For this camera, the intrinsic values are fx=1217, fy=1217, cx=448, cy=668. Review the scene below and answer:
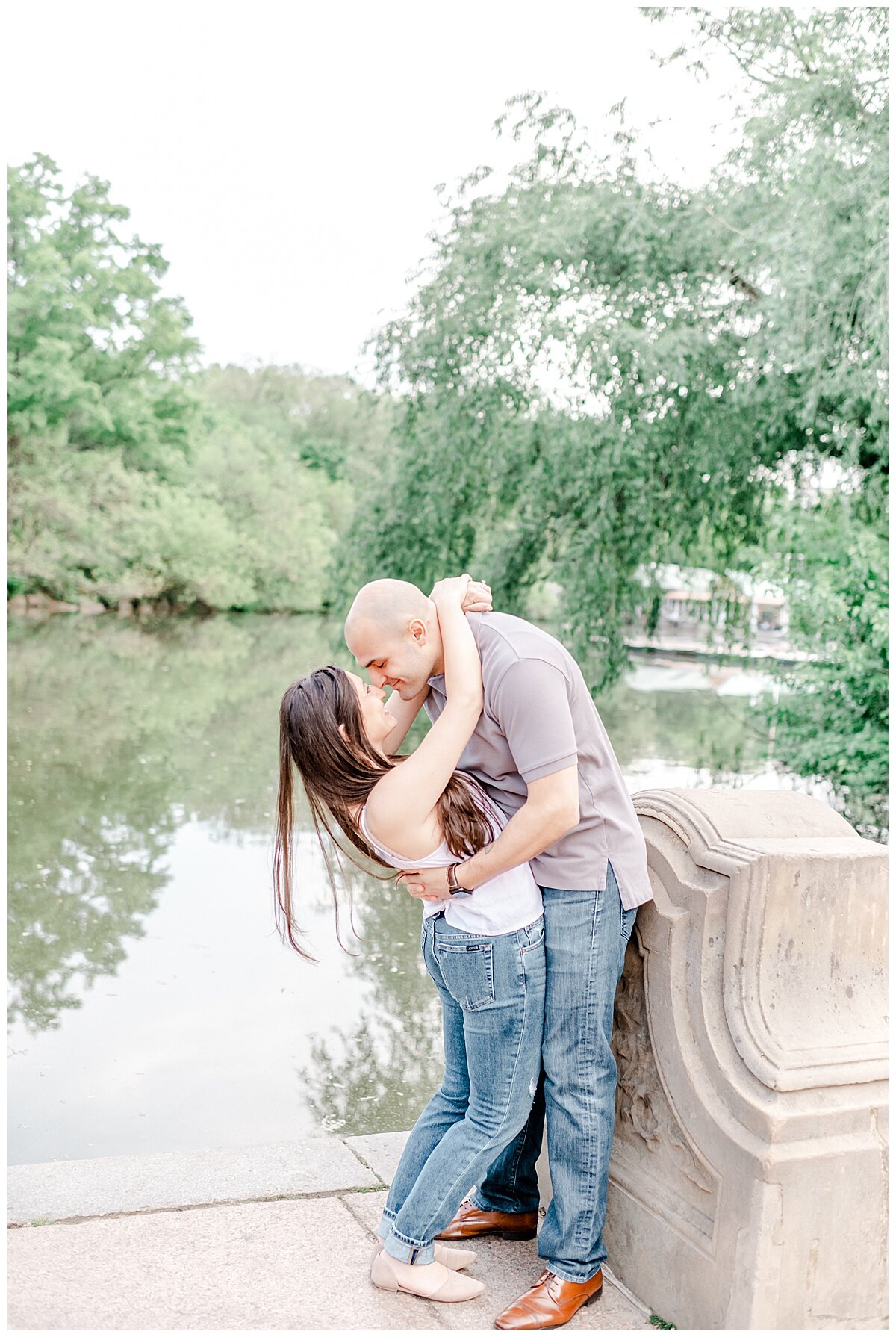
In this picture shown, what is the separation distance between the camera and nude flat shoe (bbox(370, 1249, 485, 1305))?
2678mm

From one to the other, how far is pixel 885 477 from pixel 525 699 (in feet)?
32.3

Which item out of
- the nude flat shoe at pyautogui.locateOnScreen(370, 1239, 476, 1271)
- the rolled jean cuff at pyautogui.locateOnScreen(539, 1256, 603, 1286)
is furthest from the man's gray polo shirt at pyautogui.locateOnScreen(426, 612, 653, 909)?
the nude flat shoe at pyautogui.locateOnScreen(370, 1239, 476, 1271)

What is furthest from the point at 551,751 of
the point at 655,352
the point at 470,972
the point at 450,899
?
the point at 655,352

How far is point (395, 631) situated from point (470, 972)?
745mm

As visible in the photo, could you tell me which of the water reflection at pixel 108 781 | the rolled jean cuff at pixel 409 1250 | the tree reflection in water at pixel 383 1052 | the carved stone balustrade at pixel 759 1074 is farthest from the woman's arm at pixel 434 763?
the water reflection at pixel 108 781

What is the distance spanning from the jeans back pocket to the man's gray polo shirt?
210 mm

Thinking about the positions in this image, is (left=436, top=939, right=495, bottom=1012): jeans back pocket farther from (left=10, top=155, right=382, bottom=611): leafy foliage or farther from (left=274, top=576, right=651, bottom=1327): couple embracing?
(left=10, top=155, right=382, bottom=611): leafy foliage

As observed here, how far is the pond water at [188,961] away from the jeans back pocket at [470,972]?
8.46ft

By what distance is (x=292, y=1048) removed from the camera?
6.00m

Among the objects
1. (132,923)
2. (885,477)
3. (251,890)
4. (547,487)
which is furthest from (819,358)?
(132,923)

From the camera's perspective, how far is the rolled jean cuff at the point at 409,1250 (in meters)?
2.67

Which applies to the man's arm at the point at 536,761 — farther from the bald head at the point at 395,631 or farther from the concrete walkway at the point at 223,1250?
the concrete walkway at the point at 223,1250

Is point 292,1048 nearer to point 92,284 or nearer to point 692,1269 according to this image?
point 692,1269

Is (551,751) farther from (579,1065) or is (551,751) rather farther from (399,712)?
(579,1065)
